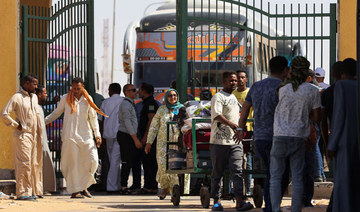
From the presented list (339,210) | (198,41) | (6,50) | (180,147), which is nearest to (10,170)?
(6,50)

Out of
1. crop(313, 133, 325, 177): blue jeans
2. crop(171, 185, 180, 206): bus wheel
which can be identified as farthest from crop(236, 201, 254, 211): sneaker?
crop(313, 133, 325, 177): blue jeans

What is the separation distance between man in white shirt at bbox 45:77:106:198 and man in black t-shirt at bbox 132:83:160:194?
4.53ft

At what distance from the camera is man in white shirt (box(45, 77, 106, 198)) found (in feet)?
47.2

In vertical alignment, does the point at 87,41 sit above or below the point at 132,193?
above

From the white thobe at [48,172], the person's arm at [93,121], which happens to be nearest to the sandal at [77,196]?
the white thobe at [48,172]

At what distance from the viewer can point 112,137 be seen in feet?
52.8

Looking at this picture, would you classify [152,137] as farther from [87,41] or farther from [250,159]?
[87,41]

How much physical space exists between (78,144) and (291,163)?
18.4 ft

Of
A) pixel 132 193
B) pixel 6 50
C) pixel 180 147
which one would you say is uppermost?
pixel 6 50

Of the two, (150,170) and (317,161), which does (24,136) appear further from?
(317,161)

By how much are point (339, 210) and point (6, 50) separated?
8.09 m

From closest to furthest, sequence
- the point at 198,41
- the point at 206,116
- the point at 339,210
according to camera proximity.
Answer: the point at 339,210
the point at 206,116
the point at 198,41

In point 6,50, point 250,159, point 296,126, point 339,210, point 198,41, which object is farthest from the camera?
point 198,41

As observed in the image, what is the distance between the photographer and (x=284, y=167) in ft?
31.5
